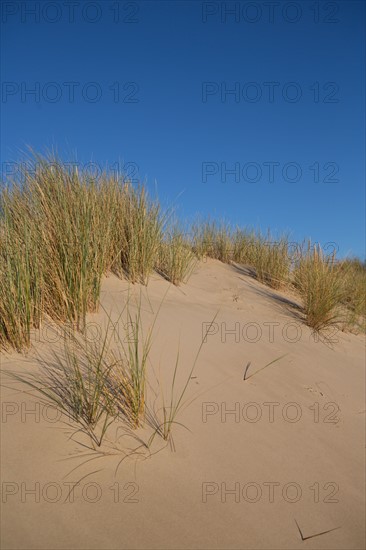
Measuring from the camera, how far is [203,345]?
284cm

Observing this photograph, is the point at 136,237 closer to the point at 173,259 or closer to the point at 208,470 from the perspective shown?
the point at 173,259

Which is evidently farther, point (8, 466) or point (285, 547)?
point (8, 466)

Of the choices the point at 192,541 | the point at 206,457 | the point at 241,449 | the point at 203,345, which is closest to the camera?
the point at 192,541

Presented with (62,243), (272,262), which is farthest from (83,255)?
(272,262)

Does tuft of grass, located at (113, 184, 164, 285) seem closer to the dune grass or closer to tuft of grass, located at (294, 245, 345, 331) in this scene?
the dune grass

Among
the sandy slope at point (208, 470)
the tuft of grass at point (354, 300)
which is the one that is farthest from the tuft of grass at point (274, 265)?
the sandy slope at point (208, 470)

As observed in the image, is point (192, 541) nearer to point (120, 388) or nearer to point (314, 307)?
point (120, 388)

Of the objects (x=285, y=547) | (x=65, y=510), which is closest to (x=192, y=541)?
(x=285, y=547)

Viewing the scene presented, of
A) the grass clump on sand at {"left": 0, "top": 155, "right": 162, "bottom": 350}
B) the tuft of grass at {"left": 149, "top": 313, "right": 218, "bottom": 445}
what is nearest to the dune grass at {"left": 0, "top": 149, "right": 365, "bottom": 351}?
the grass clump on sand at {"left": 0, "top": 155, "right": 162, "bottom": 350}

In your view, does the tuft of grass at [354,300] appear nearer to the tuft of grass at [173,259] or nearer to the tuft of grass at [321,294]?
the tuft of grass at [321,294]

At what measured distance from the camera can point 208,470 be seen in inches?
63.7

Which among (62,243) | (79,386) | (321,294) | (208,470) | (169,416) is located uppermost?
(62,243)

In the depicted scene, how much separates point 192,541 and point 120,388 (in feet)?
2.59

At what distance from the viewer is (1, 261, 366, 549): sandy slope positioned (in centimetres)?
129
